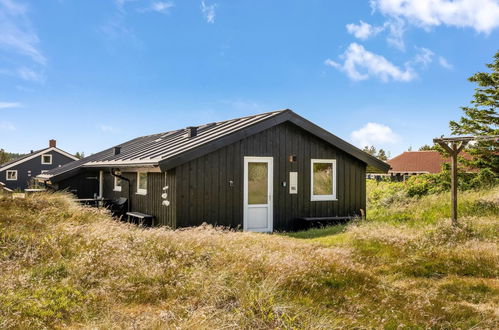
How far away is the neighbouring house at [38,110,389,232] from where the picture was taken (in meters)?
10.4

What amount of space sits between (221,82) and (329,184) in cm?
893

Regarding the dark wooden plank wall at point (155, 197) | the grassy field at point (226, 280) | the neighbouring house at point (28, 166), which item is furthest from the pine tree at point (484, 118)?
the neighbouring house at point (28, 166)

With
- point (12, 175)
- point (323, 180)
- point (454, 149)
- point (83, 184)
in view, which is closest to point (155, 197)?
point (323, 180)

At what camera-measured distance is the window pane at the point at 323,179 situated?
12.4 metres

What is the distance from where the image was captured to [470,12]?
36.3 feet

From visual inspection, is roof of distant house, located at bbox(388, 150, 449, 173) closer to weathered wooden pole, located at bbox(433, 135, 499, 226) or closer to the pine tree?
the pine tree

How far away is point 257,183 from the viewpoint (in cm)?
1144

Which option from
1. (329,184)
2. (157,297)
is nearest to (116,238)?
(157,297)

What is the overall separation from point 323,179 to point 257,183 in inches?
98.5

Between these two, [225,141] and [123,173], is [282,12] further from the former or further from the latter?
[123,173]

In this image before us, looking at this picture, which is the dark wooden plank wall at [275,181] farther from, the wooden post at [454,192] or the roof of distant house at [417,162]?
the roof of distant house at [417,162]

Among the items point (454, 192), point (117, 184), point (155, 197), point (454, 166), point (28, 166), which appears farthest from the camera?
point (28, 166)

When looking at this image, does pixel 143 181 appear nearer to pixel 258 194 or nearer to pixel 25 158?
pixel 258 194

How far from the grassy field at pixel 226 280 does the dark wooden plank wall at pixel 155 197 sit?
2712 mm
